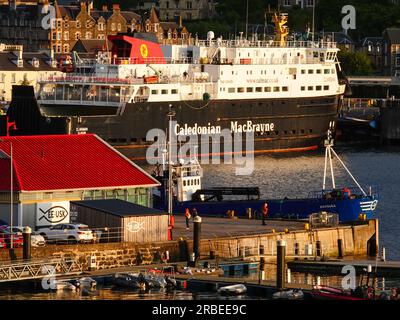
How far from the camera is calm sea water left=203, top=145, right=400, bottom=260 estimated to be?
71.8 m

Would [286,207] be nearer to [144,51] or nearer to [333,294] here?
[333,294]

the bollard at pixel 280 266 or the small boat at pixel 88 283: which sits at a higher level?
the bollard at pixel 280 266

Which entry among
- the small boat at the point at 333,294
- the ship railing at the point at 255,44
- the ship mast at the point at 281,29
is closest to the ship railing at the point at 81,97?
the ship railing at the point at 255,44

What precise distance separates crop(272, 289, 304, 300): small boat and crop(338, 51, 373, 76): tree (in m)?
97.9

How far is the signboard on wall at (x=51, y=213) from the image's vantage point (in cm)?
5772

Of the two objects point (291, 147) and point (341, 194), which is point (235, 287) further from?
point (291, 147)

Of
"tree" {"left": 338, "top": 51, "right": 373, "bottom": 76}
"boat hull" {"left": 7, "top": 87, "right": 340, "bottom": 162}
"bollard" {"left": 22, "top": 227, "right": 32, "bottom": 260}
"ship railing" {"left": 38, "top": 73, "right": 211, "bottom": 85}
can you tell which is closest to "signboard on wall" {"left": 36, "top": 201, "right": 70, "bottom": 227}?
"bollard" {"left": 22, "top": 227, "right": 32, "bottom": 260}

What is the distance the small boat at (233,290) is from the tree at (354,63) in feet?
319

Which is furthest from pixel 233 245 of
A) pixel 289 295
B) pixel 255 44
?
pixel 255 44

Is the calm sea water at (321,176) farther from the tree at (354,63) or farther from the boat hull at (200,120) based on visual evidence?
the tree at (354,63)

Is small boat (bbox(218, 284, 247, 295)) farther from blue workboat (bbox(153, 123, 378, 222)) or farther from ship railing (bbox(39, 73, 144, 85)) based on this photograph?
ship railing (bbox(39, 73, 144, 85))

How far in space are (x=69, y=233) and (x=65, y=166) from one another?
189 inches

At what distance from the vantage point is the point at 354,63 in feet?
489

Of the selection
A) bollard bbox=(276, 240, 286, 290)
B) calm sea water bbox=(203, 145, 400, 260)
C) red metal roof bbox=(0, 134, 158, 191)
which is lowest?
calm sea water bbox=(203, 145, 400, 260)
